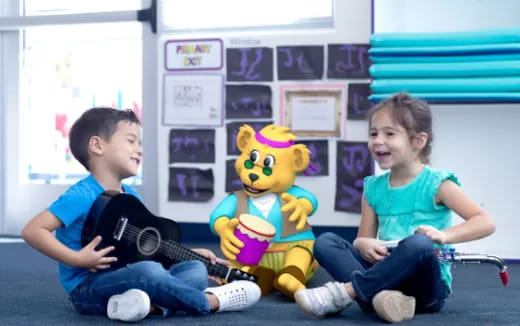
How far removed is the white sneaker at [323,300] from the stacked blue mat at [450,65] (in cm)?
102

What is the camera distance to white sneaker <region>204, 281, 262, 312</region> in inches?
60.9

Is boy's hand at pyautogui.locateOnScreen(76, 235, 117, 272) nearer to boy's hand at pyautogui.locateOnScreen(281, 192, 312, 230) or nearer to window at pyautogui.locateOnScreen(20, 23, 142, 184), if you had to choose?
boy's hand at pyautogui.locateOnScreen(281, 192, 312, 230)

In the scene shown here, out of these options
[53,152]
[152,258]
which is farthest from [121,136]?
[53,152]

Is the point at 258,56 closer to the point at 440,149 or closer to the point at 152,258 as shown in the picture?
the point at 440,149

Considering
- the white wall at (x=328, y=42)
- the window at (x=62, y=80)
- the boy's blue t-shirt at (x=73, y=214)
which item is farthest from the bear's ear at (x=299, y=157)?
the window at (x=62, y=80)

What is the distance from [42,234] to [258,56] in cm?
165

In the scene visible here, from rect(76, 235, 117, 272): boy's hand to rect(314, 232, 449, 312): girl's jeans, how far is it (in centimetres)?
47

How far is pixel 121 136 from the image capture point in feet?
5.26

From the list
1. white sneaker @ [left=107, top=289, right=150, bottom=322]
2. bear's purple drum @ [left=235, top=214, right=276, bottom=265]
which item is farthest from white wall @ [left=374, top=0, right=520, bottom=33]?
white sneaker @ [left=107, top=289, right=150, bottom=322]

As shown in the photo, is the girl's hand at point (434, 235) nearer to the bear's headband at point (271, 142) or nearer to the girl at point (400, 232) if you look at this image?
the girl at point (400, 232)

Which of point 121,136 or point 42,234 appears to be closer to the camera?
point 42,234

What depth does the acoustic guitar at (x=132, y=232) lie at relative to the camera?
1472 mm

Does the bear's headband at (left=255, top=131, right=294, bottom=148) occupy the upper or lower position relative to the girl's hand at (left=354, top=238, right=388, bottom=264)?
upper

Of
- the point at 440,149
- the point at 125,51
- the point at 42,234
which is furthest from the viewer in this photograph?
the point at 125,51
